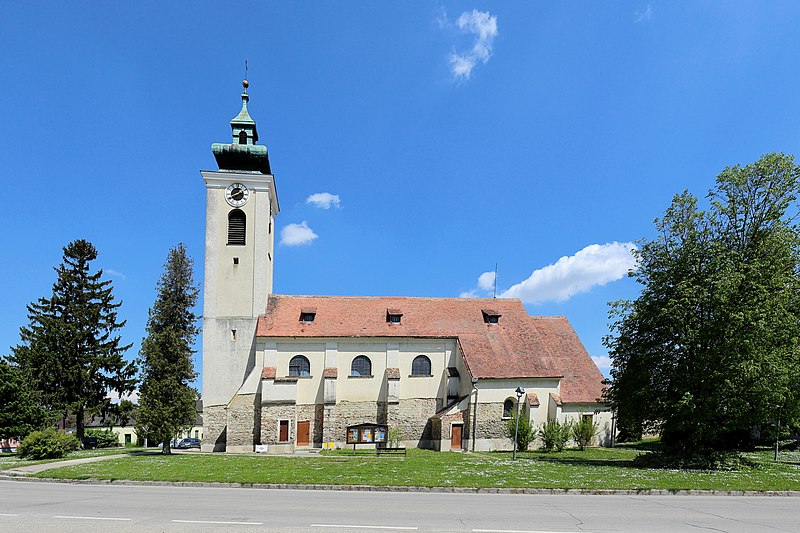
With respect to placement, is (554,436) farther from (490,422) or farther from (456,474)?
(456,474)

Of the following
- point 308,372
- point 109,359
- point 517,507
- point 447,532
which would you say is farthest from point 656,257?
point 109,359

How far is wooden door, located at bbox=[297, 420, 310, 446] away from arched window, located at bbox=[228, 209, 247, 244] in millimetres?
14214

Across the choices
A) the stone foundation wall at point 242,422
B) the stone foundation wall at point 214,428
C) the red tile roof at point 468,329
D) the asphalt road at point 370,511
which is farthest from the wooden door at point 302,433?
the asphalt road at point 370,511

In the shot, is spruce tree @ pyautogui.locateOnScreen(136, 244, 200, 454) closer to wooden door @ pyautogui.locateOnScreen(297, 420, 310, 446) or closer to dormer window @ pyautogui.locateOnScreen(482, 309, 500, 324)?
wooden door @ pyautogui.locateOnScreen(297, 420, 310, 446)

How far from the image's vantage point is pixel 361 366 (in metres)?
36.4

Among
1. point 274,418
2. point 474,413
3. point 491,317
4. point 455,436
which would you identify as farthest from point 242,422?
point 491,317

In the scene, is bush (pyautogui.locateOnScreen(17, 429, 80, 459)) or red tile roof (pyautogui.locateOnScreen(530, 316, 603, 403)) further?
red tile roof (pyautogui.locateOnScreen(530, 316, 603, 403))

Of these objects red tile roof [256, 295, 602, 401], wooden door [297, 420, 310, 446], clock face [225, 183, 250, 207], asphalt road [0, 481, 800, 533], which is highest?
clock face [225, 183, 250, 207]

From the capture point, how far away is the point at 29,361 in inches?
1572

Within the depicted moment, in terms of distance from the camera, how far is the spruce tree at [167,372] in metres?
32.4

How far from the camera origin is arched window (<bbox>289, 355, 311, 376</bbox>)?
117 feet

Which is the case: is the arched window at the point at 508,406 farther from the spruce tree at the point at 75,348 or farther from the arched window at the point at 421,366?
the spruce tree at the point at 75,348

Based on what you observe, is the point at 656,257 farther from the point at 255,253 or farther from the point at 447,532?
the point at 255,253

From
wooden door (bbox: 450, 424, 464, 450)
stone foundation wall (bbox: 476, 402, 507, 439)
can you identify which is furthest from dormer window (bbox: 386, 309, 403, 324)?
wooden door (bbox: 450, 424, 464, 450)
